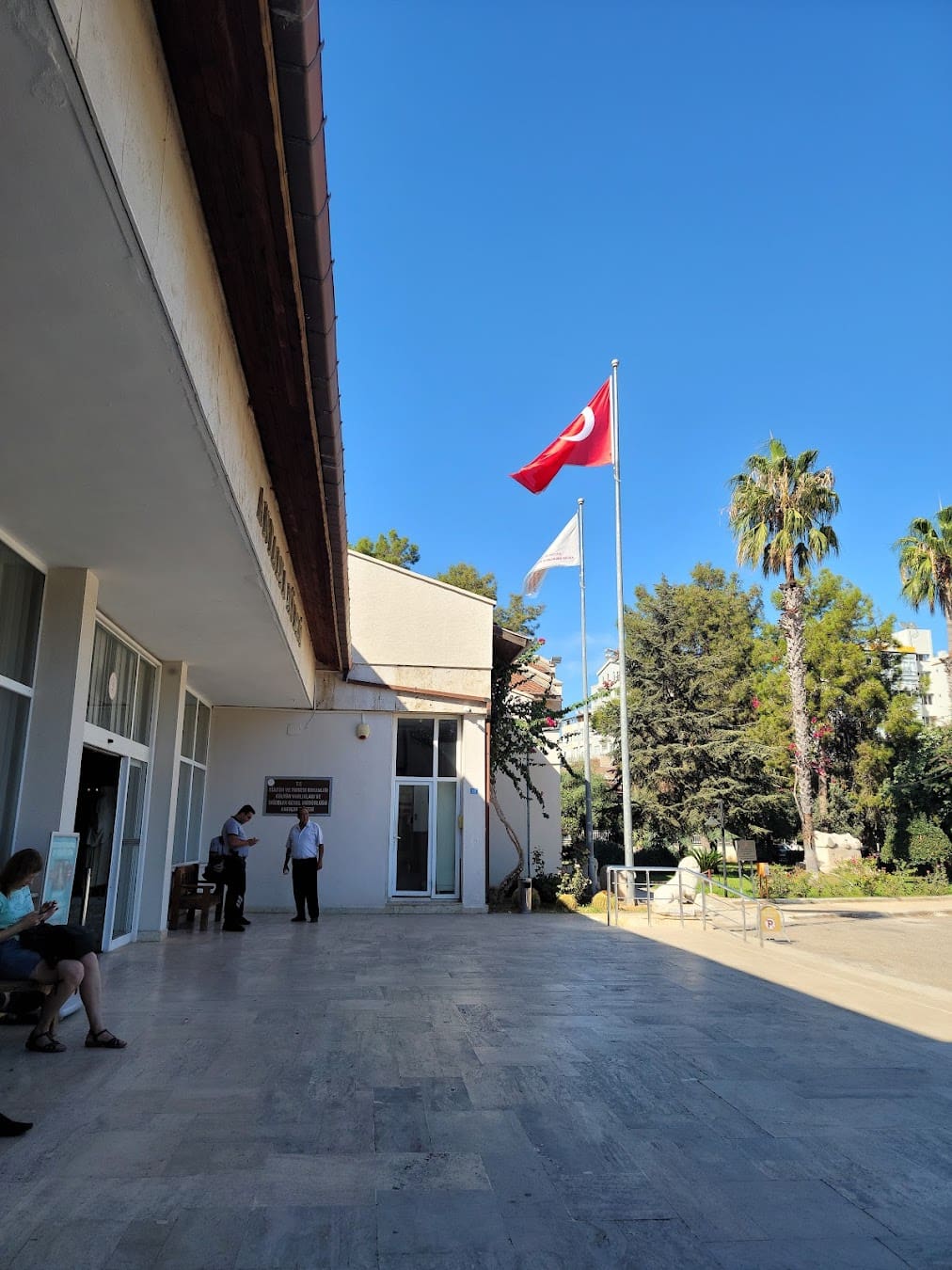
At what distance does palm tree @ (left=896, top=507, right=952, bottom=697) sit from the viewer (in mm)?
25109

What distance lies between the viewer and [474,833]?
13.9 m

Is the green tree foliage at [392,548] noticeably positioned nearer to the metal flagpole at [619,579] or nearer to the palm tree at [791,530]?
the palm tree at [791,530]

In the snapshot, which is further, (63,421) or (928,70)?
(928,70)

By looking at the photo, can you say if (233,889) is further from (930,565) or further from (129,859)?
(930,565)

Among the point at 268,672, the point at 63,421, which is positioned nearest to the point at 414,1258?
the point at 63,421

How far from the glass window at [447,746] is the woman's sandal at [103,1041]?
9.38 meters

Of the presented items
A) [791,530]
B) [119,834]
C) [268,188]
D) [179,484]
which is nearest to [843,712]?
[791,530]

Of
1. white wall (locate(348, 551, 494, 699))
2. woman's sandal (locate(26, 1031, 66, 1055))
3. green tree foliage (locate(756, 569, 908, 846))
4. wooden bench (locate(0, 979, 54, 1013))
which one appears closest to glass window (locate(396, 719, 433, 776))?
white wall (locate(348, 551, 494, 699))

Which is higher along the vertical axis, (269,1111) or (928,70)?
(928,70)

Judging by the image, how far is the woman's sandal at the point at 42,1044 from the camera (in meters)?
4.89

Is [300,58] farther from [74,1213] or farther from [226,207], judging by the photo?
[74,1213]

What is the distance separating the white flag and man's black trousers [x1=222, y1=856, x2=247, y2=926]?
7972mm

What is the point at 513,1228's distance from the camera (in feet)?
9.16

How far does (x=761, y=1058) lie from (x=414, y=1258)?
3.12m
